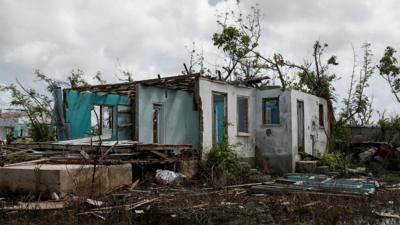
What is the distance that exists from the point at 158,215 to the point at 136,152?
4.42m

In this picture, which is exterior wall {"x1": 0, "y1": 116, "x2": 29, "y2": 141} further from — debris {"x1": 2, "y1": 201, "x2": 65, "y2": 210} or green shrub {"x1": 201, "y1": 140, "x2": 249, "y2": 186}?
debris {"x1": 2, "y1": 201, "x2": 65, "y2": 210}

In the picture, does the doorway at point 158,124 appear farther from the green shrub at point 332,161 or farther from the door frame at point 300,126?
the green shrub at point 332,161

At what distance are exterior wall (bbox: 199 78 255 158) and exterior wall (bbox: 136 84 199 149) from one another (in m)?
0.74

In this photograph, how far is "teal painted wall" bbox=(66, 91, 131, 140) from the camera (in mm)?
15977

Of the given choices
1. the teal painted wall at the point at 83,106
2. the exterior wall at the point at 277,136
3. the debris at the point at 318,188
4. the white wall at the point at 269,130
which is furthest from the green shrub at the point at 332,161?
the teal painted wall at the point at 83,106

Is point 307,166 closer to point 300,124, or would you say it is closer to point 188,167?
point 300,124

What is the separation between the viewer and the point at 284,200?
9.06 m

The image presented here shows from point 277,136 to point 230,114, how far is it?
2218mm

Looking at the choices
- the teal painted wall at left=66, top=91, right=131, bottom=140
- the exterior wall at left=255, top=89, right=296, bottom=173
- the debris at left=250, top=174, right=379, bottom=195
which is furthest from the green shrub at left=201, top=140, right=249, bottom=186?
the teal painted wall at left=66, top=91, right=131, bottom=140

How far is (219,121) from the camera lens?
16.8m

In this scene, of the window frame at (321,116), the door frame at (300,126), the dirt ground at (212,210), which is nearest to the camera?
the dirt ground at (212,210)

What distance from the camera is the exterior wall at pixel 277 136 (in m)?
16.4

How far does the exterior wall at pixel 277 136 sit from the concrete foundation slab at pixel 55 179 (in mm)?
8101

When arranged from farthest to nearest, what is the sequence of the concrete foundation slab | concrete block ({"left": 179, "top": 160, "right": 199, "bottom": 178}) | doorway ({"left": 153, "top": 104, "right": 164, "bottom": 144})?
doorway ({"left": 153, "top": 104, "right": 164, "bottom": 144}) → concrete block ({"left": 179, "top": 160, "right": 199, "bottom": 178}) → the concrete foundation slab
